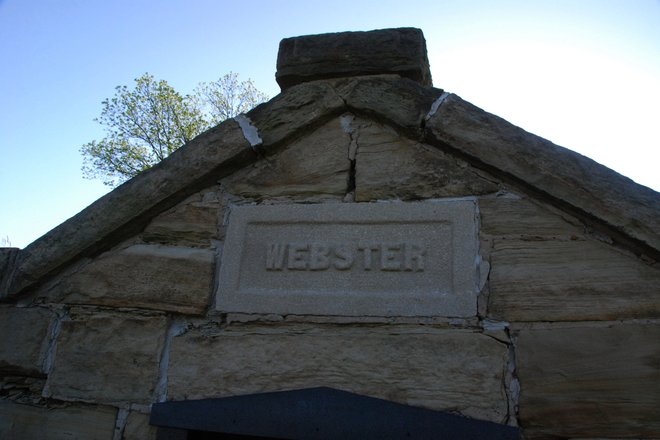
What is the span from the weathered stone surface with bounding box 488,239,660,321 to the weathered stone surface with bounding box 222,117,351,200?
0.77 meters

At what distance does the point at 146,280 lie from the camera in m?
2.23

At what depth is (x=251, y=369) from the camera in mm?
2014

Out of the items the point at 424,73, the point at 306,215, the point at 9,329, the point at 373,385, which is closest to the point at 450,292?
the point at 373,385

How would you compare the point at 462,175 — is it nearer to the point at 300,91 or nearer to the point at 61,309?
the point at 300,91

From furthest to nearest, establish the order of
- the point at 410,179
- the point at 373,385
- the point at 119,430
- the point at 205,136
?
the point at 205,136
the point at 410,179
the point at 119,430
the point at 373,385

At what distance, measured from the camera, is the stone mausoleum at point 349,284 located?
1.80m

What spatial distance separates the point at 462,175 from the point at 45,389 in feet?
6.59

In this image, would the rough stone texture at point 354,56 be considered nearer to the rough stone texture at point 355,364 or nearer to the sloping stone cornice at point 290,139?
the sloping stone cornice at point 290,139

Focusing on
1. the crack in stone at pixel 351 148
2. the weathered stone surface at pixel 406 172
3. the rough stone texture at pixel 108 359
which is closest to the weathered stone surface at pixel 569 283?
the weathered stone surface at pixel 406 172

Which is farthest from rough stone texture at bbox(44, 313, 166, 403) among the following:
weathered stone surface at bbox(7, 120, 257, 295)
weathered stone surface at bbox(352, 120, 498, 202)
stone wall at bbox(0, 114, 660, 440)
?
weathered stone surface at bbox(352, 120, 498, 202)

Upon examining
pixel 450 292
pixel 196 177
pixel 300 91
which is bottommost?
pixel 450 292

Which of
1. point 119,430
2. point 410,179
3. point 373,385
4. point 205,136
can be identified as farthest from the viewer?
point 205,136

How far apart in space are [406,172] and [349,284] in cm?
56

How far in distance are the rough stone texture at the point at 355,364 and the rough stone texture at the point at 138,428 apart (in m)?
0.14
